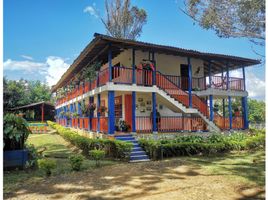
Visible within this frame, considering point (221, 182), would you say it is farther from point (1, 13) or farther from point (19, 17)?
point (19, 17)

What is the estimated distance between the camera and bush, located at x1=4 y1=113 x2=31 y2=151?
7.90m

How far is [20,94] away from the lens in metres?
44.1

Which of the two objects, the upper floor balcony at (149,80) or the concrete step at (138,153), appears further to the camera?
the upper floor balcony at (149,80)

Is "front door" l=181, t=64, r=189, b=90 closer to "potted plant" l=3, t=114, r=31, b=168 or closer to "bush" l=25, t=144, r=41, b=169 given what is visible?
"bush" l=25, t=144, r=41, b=169

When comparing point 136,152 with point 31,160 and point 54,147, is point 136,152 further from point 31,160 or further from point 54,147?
point 54,147

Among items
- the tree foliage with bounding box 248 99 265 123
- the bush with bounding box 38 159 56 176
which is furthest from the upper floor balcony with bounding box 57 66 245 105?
the tree foliage with bounding box 248 99 265 123

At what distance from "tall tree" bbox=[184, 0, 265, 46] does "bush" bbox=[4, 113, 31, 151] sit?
7.74 metres

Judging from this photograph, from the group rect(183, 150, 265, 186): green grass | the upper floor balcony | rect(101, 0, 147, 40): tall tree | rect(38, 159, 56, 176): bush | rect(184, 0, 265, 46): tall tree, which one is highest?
rect(101, 0, 147, 40): tall tree

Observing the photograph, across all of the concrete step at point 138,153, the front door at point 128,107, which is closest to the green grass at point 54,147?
the concrete step at point 138,153

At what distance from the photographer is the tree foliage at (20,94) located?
124ft

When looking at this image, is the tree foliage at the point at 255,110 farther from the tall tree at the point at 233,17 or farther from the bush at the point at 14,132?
the bush at the point at 14,132

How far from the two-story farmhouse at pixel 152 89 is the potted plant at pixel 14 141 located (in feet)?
17.7

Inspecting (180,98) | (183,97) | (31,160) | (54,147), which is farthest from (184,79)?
(31,160)

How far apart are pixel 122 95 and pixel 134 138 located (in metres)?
4.75
